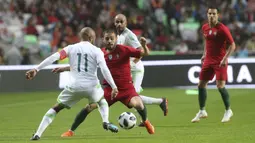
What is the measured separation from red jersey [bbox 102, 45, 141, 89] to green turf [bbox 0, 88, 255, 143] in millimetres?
904

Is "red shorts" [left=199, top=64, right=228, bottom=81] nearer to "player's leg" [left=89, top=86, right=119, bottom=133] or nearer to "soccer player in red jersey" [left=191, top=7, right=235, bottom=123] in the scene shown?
"soccer player in red jersey" [left=191, top=7, right=235, bottom=123]

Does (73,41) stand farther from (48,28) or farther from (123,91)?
(123,91)

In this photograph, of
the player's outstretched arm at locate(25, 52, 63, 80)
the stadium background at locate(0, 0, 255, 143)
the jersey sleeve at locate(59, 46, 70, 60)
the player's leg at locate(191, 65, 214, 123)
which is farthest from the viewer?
the player's leg at locate(191, 65, 214, 123)

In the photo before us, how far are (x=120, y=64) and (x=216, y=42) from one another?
104 inches

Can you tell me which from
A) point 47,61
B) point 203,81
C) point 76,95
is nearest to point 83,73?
point 76,95

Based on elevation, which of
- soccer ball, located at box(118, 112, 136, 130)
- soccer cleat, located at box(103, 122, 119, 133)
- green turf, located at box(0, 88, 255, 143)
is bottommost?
green turf, located at box(0, 88, 255, 143)

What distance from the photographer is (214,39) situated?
1548 centimetres

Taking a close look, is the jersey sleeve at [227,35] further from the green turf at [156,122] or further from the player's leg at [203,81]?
the green turf at [156,122]

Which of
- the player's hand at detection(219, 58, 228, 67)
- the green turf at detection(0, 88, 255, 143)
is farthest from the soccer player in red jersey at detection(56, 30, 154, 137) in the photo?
the player's hand at detection(219, 58, 228, 67)

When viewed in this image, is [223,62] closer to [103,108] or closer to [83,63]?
[103,108]

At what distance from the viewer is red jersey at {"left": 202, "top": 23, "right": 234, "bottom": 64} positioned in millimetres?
15383

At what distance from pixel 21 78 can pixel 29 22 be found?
20.5 feet

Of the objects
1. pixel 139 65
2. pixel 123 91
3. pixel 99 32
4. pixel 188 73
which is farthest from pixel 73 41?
pixel 123 91

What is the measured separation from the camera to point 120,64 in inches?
539
